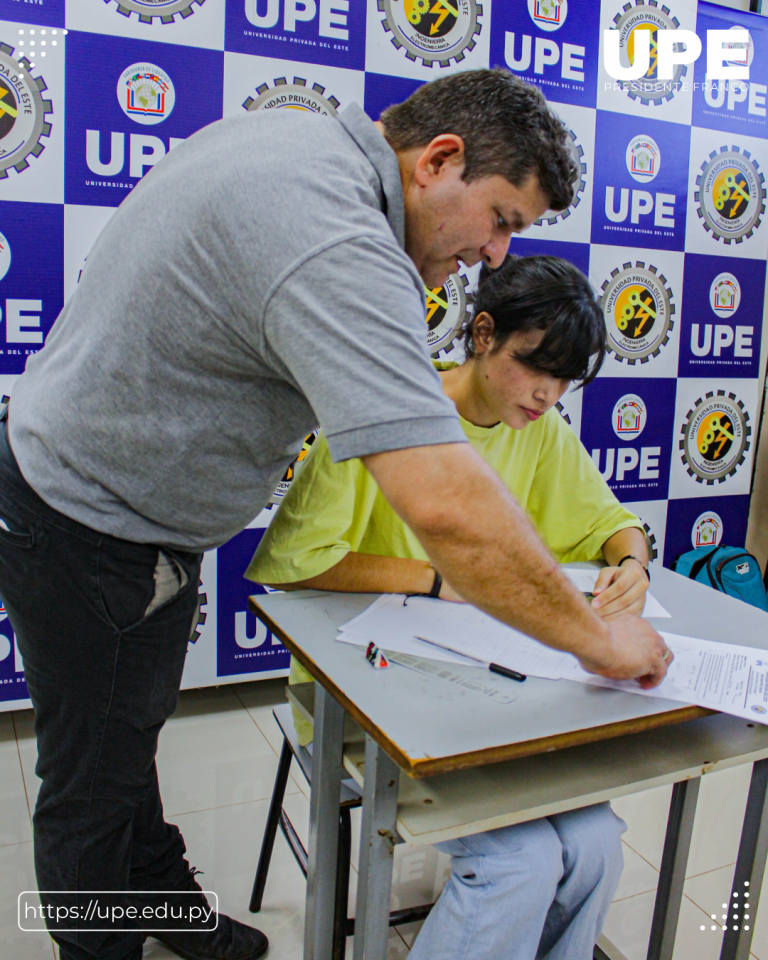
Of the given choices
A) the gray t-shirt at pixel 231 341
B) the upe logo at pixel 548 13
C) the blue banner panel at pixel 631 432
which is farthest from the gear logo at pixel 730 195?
the gray t-shirt at pixel 231 341

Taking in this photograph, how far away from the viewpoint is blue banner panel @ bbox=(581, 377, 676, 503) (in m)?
2.76

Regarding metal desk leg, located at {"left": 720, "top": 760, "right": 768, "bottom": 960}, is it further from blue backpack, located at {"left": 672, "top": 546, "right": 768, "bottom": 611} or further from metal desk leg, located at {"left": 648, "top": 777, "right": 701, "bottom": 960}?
blue backpack, located at {"left": 672, "top": 546, "right": 768, "bottom": 611}

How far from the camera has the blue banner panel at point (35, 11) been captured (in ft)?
6.14

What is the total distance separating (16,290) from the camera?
199cm

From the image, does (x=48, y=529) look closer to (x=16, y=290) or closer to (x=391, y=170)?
(x=391, y=170)

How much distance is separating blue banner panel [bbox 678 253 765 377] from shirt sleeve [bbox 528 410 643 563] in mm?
1528

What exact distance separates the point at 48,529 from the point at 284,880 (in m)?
1.07

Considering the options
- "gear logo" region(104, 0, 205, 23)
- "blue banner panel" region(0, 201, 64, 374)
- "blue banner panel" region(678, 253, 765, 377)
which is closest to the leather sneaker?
"blue banner panel" region(0, 201, 64, 374)

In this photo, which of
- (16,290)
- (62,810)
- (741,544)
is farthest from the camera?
(741,544)

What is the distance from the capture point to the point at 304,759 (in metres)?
1.24

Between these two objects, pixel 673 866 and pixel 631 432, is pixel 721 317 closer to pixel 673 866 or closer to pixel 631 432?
pixel 631 432

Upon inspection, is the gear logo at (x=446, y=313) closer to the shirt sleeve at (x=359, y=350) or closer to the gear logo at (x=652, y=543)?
the gear logo at (x=652, y=543)

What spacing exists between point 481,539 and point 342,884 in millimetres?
777

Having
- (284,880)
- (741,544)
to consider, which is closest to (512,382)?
(284,880)
